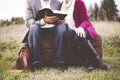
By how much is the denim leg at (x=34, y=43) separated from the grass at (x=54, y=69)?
13 centimetres

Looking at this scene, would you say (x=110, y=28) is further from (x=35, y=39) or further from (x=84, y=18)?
(x=35, y=39)

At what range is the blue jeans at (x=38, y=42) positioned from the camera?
704cm

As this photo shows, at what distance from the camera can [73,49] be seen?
7.05 meters

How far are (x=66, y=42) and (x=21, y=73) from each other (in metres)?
0.66

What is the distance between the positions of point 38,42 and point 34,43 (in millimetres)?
50

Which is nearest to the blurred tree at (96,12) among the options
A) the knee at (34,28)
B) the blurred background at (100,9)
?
the blurred background at (100,9)

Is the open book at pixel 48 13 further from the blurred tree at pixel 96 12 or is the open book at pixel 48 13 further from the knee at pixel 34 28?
the blurred tree at pixel 96 12

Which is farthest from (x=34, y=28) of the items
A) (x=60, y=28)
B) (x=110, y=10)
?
(x=110, y=10)

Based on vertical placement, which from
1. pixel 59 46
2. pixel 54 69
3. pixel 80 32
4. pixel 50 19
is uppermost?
pixel 50 19

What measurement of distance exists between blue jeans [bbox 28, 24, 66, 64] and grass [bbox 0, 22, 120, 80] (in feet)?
0.44

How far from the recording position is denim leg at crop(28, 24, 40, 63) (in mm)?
7059

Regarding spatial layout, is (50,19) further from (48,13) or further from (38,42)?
(38,42)

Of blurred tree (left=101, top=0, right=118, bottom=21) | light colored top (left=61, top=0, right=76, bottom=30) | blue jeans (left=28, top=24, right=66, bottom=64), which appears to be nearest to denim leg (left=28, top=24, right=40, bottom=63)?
blue jeans (left=28, top=24, right=66, bottom=64)

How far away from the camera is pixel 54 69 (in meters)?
7.03
